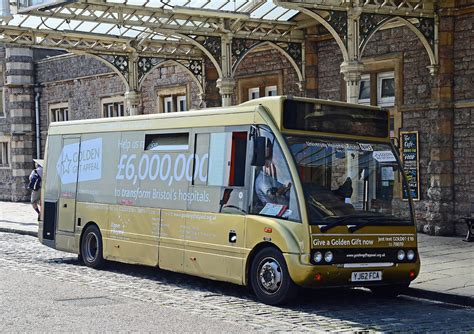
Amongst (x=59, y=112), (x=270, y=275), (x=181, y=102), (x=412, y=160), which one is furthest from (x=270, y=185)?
(x=59, y=112)

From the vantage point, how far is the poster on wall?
18453 mm

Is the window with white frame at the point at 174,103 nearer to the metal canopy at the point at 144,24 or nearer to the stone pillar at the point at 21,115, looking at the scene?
the metal canopy at the point at 144,24

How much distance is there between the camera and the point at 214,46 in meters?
20.4

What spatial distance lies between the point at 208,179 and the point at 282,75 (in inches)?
415

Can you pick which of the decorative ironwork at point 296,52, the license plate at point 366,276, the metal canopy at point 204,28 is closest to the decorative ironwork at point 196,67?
the metal canopy at point 204,28

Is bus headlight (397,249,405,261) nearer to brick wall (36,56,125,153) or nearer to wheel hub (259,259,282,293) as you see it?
wheel hub (259,259,282,293)

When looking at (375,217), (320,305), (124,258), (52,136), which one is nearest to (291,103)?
(375,217)

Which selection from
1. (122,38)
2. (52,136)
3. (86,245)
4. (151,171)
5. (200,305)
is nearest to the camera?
(200,305)

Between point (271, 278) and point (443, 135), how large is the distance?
8.19 metres

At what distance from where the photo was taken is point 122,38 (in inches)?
854

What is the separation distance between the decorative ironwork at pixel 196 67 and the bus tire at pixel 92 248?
31.5ft

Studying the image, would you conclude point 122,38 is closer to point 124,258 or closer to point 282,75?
point 282,75

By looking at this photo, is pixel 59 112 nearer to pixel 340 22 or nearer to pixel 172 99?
pixel 172 99

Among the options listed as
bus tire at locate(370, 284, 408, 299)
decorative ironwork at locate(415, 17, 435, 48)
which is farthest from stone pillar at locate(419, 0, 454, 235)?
bus tire at locate(370, 284, 408, 299)
